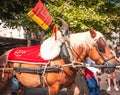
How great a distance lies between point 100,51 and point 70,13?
19.4ft

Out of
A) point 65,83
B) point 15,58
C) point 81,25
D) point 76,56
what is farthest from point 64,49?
point 81,25

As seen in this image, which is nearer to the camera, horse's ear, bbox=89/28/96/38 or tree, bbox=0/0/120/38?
horse's ear, bbox=89/28/96/38

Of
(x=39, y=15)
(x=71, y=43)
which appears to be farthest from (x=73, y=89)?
(x=39, y=15)

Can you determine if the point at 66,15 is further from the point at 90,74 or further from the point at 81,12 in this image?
the point at 90,74

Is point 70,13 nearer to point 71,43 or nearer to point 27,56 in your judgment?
point 27,56

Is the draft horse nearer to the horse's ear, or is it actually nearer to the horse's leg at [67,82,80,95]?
the horse's ear

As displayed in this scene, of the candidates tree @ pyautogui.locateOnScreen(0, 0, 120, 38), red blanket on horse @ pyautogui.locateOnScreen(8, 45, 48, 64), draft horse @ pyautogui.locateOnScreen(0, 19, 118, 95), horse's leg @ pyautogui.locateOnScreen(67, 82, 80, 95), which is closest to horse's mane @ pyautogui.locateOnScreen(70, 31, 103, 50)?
draft horse @ pyautogui.locateOnScreen(0, 19, 118, 95)

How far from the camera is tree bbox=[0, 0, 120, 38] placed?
1072cm

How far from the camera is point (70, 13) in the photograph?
12.0 m

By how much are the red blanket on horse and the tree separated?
3488 millimetres

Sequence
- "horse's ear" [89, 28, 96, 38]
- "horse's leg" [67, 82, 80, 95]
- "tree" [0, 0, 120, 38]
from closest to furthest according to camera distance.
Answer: "horse's ear" [89, 28, 96, 38] → "horse's leg" [67, 82, 80, 95] → "tree" [0, 0, 120, 38]

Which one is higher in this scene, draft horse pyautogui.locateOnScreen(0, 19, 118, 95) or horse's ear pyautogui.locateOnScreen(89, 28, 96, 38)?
horse's ear pyautogui.locateOnScreen(89, 28, 96, 38)

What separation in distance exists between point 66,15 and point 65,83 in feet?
19.2

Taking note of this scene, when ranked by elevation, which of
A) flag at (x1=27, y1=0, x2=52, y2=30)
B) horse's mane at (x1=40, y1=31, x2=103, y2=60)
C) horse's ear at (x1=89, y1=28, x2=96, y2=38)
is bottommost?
horse's mane at (x1=40, y1=31, x2=103, y2=60)
